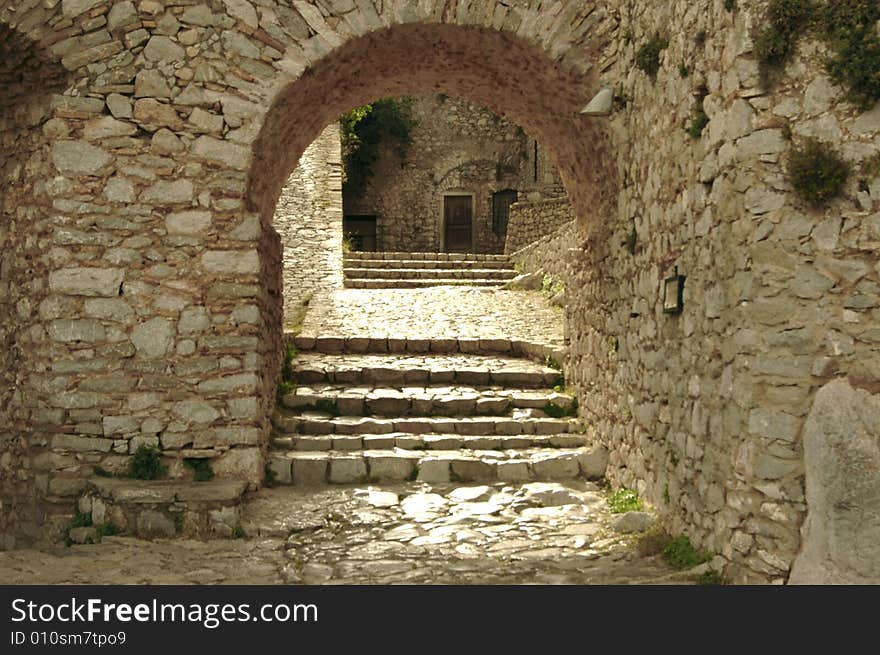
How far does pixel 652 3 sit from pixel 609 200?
159cm

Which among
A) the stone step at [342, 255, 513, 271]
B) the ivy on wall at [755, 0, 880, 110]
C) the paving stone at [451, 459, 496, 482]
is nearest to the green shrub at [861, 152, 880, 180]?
the ivy on wall at [755, 0, 880, 110]

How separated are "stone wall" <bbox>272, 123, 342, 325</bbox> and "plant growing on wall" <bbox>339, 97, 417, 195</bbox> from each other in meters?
2.25

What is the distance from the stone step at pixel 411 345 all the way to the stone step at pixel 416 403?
1.37m

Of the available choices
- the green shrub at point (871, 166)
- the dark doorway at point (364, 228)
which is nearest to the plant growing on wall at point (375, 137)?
the dark doorway at point (364, 228)

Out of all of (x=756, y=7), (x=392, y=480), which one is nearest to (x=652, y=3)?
A: (x=756, y=7)

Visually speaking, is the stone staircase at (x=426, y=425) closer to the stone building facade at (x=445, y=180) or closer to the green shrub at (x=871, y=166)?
the green shrub at (x=871, y=166)

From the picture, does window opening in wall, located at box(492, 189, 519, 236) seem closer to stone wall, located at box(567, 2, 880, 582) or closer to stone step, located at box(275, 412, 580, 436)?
stone step, located at box(275, 412, 580, 436)

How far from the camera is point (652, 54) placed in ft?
17.0

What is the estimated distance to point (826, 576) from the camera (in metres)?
3.50

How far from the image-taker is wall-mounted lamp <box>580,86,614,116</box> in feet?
19.2

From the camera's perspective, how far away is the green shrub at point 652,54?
5.08m

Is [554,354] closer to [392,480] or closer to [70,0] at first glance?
[392,480]

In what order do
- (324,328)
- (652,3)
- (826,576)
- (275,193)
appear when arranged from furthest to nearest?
(324,328) → (275,193) → (652,3) → (826,576)

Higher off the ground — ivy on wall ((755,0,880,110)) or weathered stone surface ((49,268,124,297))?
ivy on wall ((755,0,880,110))
